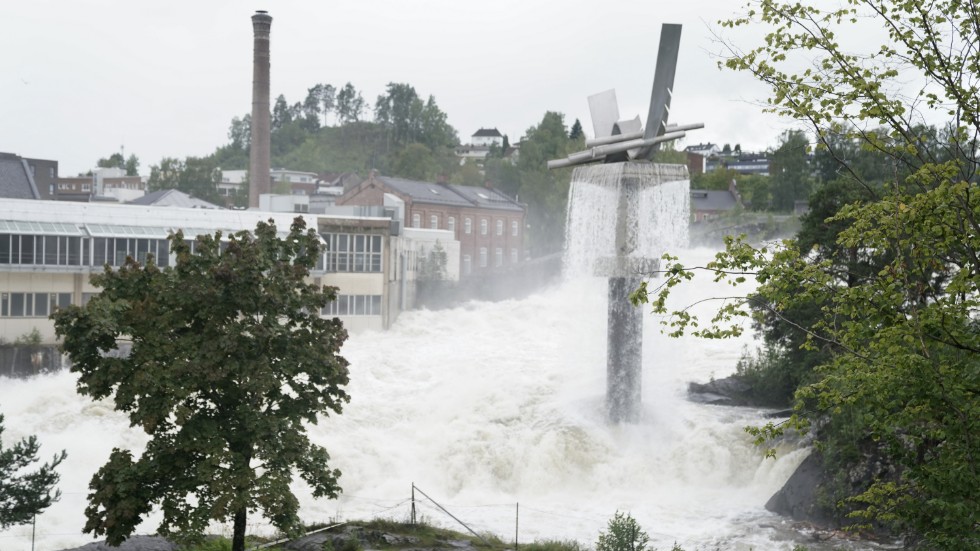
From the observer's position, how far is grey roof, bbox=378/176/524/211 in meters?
79.1

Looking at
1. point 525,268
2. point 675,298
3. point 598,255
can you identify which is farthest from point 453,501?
point 525,268

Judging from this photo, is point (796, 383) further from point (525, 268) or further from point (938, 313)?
point (525, 268)

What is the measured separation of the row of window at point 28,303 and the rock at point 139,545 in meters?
25.5

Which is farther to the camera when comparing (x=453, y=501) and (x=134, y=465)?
(x=453, y=501)

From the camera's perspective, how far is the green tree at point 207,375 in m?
16.8

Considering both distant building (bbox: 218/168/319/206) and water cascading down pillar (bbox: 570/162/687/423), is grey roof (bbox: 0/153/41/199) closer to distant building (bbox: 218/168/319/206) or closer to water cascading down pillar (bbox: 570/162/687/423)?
water cascading down pillar (bbox: 570/162/687/423)

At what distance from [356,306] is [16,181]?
19.5 m

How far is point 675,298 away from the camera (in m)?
46.2

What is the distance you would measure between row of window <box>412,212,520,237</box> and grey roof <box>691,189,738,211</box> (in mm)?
17470

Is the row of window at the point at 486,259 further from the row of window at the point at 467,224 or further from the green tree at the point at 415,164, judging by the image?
the green tree at the point at 415,164

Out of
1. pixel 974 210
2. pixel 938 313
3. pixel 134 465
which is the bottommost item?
pixel 134 465

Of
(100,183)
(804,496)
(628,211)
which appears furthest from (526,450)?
(100,183)

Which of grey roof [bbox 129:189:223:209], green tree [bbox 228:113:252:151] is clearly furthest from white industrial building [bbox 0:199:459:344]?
green tree [bbox 228:113:252:151]

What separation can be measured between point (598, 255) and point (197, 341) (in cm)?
2101
